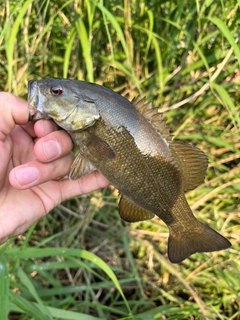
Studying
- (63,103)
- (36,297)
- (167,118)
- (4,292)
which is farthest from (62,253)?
(167,118)

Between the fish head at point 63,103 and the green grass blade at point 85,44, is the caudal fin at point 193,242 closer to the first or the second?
the fish head at point 63,103

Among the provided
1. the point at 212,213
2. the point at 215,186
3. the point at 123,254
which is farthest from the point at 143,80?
the point at 123,254

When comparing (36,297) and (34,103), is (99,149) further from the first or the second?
(36,297)

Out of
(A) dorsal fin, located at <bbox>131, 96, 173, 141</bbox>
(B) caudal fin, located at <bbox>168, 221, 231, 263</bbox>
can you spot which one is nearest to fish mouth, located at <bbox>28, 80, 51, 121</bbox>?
(A) dorsal fin, located at <bbox>131, 96, 173, 141</bbox>

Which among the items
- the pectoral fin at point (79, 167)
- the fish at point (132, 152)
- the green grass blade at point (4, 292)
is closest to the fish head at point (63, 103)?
the fish at point (132, 152)

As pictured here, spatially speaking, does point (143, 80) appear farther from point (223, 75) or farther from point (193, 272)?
point (193, 272)
